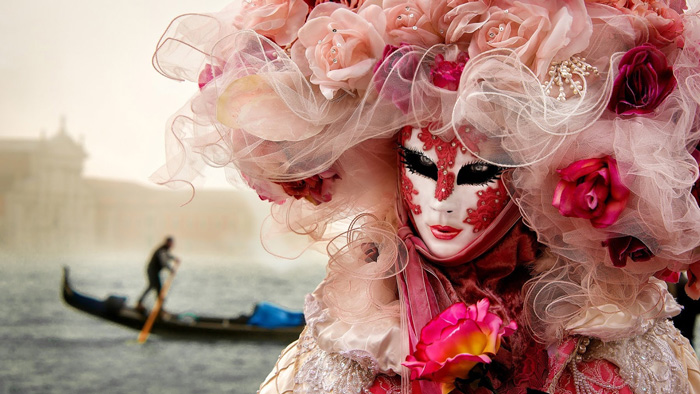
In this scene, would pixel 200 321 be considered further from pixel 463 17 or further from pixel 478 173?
pixel 463 17

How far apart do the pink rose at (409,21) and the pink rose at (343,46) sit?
1cm

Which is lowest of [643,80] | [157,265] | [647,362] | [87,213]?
[157,265]

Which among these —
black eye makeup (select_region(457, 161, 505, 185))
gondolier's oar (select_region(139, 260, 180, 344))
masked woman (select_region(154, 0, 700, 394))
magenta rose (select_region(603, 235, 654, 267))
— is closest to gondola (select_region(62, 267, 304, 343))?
gondolier's oar (select_region(139, 260, 180, 344))

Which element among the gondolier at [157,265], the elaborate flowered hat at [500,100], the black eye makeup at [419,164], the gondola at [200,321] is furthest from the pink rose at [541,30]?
the gondolier at [157,265]

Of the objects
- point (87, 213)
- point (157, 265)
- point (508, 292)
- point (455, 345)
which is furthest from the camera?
point (87, 213)

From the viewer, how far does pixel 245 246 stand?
292 cm

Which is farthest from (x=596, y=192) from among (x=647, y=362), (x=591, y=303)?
(x=647, y=362)

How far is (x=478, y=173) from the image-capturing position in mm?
987

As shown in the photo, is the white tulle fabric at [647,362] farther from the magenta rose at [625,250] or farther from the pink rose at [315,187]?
the pink rose at [315,187]

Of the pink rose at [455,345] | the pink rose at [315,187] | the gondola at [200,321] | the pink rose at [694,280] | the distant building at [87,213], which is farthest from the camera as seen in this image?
the distant building at [87,213]

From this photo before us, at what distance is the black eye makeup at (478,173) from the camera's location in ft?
3.22

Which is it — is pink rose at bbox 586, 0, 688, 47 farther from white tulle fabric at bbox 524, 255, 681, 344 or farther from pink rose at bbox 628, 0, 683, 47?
white tulle fabric at bbox 524, 255, 681, 344

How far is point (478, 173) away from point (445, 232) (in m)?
0.11

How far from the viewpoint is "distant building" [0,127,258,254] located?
2.93 metres
